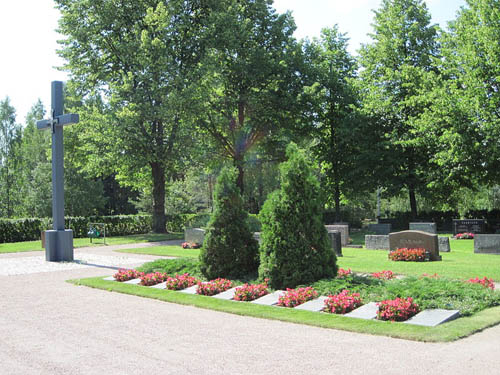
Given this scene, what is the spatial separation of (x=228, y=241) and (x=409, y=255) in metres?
7.54

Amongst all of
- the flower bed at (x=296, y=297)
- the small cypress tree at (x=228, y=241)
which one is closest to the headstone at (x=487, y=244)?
the small cypress tree at (x=228, y=241)

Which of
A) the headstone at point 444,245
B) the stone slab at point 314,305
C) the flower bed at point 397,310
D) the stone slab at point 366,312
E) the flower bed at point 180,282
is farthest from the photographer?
the headstone at point 444,245

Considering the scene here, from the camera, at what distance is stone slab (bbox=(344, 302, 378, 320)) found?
8.31 m

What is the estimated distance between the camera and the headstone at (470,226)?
2820cm

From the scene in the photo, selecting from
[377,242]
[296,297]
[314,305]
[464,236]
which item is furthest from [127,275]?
[464,236]

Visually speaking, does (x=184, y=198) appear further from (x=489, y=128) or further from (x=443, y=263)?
(x=443, y=263)

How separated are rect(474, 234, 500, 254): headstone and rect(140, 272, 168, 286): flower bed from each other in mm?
12526

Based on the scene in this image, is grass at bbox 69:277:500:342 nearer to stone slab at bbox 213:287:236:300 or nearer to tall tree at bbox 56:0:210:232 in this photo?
stone slab at bbox 213:287:236:300

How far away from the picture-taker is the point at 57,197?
1898cm

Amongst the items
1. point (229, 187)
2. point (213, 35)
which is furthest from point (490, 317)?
point (213, 35)

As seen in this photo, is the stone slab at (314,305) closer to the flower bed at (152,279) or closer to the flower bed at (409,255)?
the flower bed at (152,279)

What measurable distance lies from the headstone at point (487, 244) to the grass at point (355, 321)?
11.0m

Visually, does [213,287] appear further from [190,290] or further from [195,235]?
[195,235]

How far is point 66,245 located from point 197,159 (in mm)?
17134
